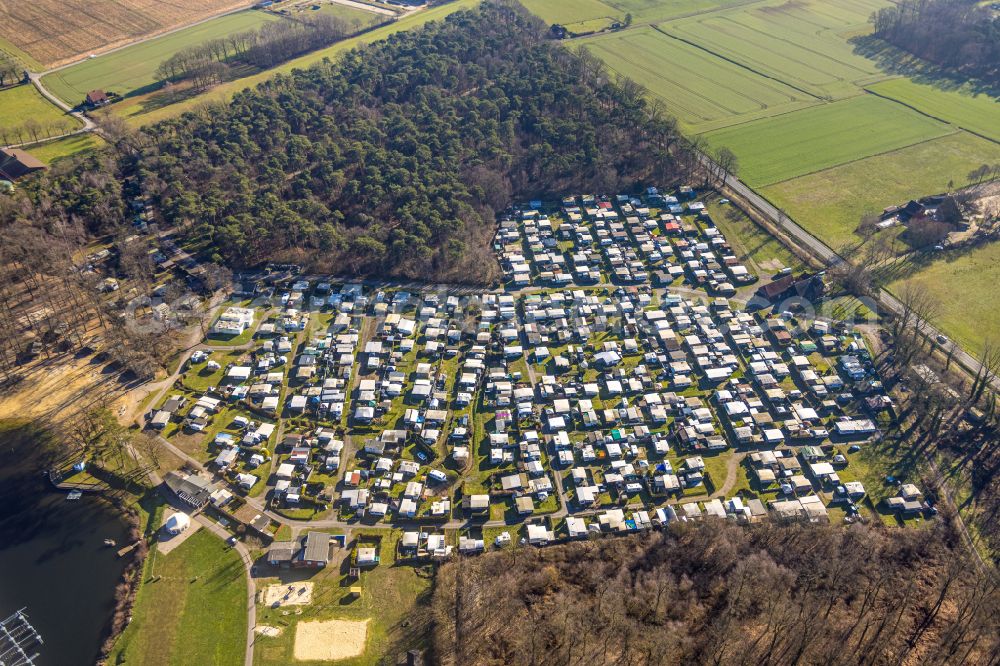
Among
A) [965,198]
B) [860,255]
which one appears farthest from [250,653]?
[965,198]

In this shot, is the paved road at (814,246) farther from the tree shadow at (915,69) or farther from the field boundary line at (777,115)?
the tree shadow at (915,69)

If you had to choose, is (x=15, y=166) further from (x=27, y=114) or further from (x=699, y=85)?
(x=699, y=85)

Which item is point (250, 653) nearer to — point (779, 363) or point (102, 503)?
point (102, 503)

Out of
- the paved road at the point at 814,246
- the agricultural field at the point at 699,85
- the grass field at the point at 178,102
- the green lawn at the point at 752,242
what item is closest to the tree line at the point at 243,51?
the grass field at the point at 178,102

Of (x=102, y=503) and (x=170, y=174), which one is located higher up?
(x=170, y=174)

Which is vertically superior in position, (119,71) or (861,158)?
(119,71)

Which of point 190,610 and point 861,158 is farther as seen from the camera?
point 861,158

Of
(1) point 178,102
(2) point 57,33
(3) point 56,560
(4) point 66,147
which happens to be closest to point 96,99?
(1) point 178,102

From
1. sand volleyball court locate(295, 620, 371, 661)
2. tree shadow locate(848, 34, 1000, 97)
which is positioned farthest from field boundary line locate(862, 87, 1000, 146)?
sand volleyball court locate(295, 620, 371, 661)
